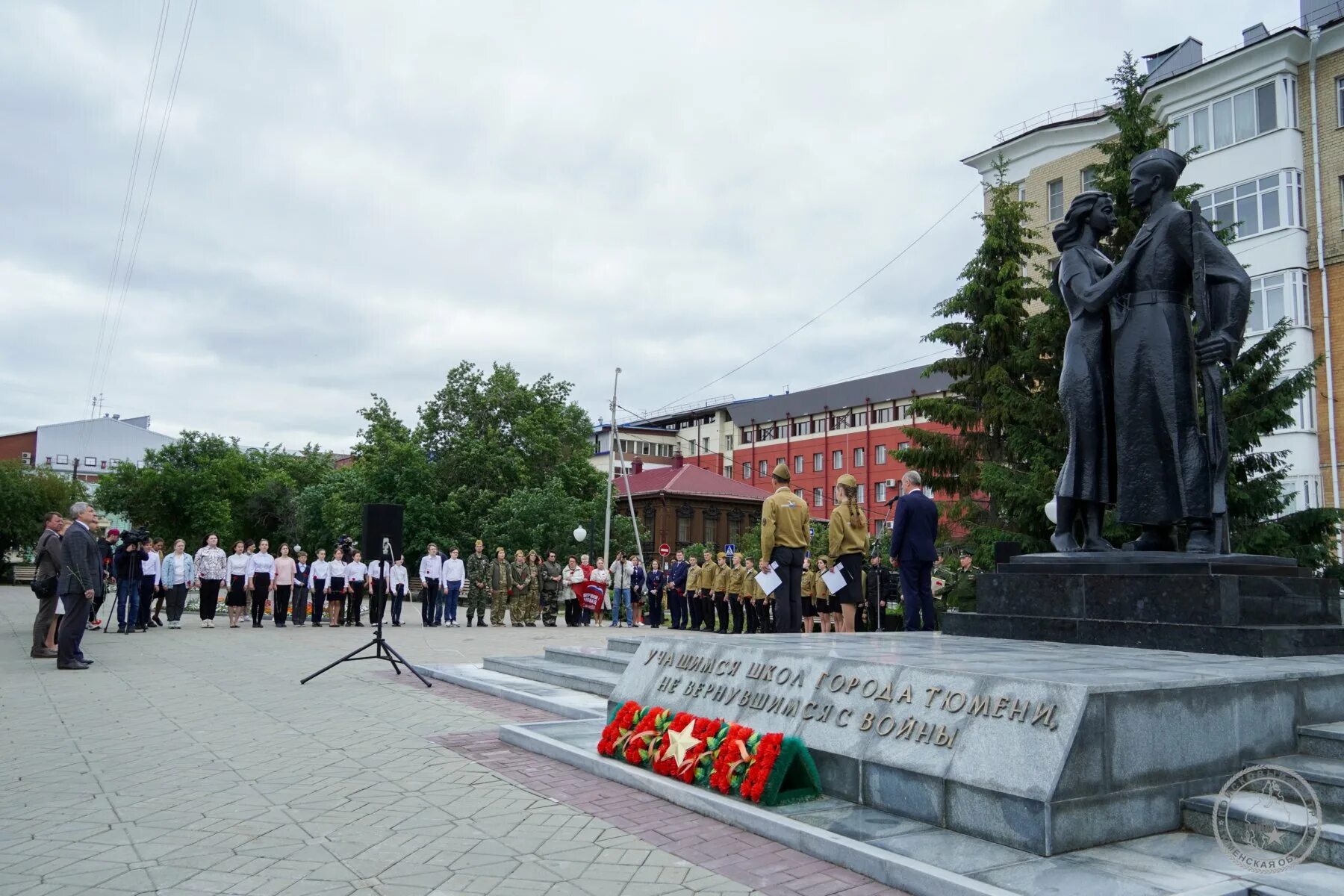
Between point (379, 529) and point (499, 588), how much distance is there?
1291 centimetres

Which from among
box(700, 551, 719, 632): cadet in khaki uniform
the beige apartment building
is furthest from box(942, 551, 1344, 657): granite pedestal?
the beige apartment building

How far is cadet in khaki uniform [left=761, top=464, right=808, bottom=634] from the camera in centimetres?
1101

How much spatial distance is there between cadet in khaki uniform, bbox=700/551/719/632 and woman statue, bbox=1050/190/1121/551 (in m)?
14.3

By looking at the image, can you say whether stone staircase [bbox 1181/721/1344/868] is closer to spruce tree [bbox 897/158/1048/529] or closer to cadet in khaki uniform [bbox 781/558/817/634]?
cadet in khaki uniform [bbox 781/558/817/634]

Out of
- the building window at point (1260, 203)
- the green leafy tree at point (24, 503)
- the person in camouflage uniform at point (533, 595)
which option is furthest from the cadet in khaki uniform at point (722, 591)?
the green leafy tree at point (24, 503)

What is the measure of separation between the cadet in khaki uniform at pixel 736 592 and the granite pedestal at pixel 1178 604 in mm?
13151

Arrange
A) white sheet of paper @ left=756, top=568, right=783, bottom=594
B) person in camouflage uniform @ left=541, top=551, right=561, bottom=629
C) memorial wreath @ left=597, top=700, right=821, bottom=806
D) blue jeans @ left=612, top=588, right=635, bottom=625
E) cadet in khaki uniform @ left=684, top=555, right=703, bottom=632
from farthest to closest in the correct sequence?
blue jeans @ left=612, top=588, right=635, bottom=625, person in camouflage uniform @ left=541, top=551, right=561, bottom=629, cadet in khaki uniform @ left=684, top=555, right=703, bottom=632, white sheet of paper @ left=756, top=568, right=783, bottom=594, memorial wreath @ left=597, top=700, right=821, bottom=806

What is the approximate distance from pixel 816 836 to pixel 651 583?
2232cm

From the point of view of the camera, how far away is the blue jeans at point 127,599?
18953mm

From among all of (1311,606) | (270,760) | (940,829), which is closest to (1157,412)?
(1311,606)

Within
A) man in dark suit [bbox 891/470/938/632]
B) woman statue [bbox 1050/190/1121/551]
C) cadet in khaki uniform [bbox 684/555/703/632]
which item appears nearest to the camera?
woman statue [bbox 1050/190/1121/551]

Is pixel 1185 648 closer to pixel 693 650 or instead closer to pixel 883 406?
pixel 693 650

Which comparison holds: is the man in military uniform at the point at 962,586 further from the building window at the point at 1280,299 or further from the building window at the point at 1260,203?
the building window at the point at 1260,203

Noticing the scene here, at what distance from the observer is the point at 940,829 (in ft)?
14.8
